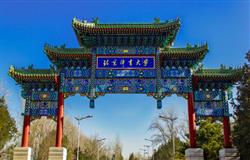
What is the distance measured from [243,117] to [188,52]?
473 cm

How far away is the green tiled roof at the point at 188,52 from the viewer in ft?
61.5

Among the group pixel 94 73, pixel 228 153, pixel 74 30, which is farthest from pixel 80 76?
pixel 228 153

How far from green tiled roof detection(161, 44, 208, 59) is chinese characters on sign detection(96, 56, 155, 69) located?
3.17ft

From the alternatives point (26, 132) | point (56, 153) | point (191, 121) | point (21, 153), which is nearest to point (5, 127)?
point (26, 132)

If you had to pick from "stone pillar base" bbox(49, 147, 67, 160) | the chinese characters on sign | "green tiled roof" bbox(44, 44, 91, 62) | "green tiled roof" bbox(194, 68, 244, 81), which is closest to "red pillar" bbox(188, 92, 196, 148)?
"green tiled roof" bbox(194, 68, 244, 81)

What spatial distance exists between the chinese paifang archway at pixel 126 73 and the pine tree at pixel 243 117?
1.11 meters

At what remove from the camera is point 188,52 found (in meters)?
18.8

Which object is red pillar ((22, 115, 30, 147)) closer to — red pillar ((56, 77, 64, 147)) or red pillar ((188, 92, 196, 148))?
red pillar ((56, 77, 64, 147))

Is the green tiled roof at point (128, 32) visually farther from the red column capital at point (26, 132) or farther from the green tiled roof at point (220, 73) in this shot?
the red column capital at point (26, 132)

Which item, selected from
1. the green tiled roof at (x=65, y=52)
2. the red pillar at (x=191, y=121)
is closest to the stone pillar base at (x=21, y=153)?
the green tiled roof at (x=65, y=52)

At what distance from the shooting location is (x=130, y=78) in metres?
18.8

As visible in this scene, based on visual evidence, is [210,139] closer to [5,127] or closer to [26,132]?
[26,132]

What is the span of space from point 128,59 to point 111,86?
1.82 meters

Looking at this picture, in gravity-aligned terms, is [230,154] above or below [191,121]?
below
